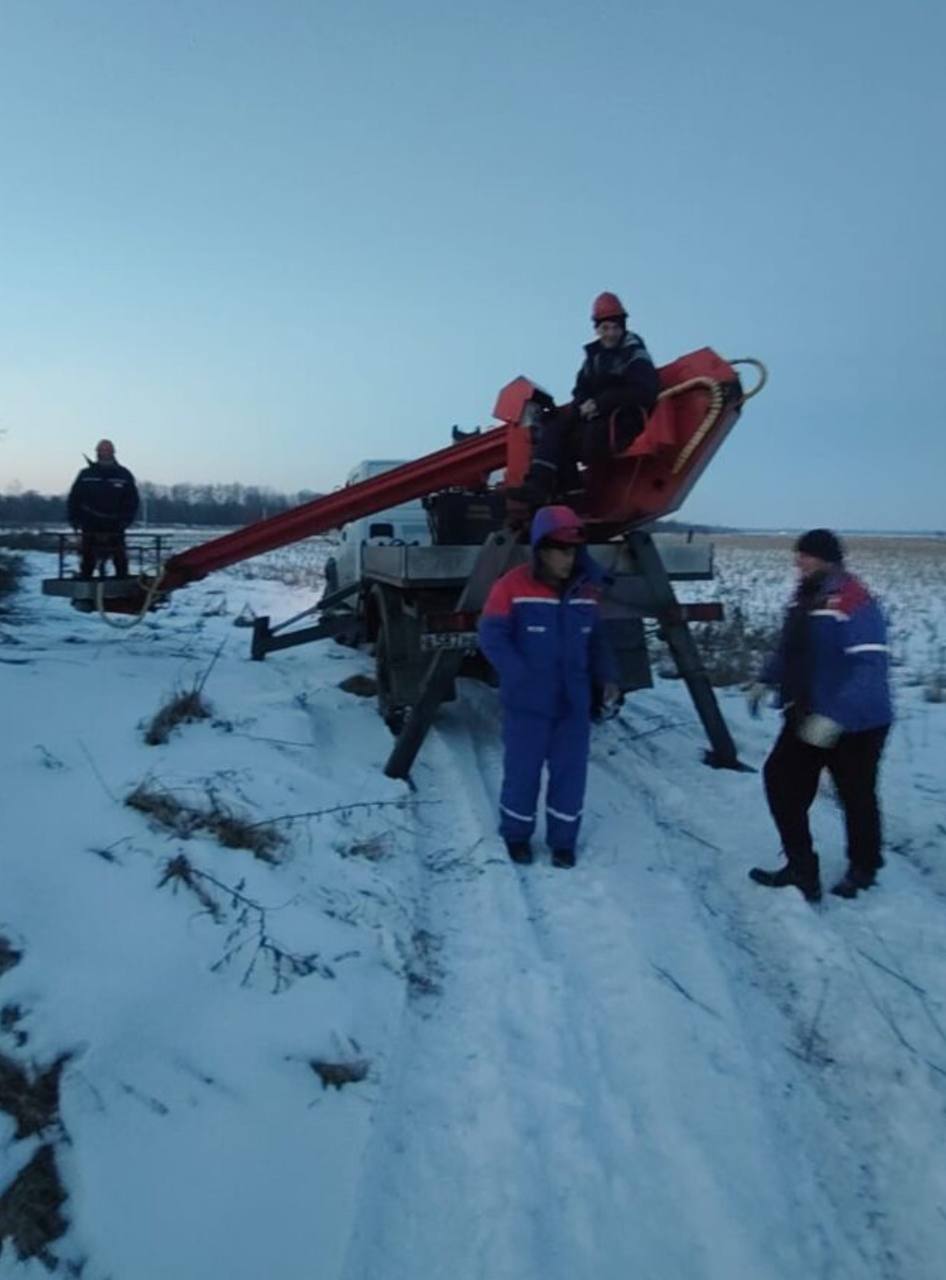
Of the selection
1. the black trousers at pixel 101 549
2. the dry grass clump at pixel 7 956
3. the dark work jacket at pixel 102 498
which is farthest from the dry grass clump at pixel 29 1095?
the dark work jacket at pixel 102 498

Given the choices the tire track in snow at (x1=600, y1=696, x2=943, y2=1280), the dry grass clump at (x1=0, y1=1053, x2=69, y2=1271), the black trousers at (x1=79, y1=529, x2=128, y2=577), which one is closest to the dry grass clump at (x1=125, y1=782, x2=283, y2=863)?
the dry grass clump at (x1=0, y1=1053, x2=69, y2=1271)

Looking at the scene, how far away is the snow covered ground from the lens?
2098mm

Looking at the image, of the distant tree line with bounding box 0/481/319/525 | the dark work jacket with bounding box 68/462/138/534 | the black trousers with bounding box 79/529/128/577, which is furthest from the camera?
the distant tree line with bounding box 0/481/319/525

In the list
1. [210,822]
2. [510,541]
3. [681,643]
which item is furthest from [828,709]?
[210,822]

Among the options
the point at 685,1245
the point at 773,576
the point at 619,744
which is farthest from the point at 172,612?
the point at 773,576

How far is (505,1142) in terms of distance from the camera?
2.39m

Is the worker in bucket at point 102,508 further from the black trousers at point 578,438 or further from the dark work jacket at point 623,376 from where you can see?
the dark work jacket at point 623,376

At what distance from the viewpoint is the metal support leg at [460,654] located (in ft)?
17.5

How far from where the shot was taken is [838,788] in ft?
13.0

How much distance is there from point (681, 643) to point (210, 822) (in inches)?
130

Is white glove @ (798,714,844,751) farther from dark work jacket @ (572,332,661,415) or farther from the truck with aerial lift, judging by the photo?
dark work jacket @ (572,332,661,415)

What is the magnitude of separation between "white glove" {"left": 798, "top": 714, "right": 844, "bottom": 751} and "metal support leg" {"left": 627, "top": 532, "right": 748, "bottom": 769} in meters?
1.85

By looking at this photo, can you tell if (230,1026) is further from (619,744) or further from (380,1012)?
(619,744)

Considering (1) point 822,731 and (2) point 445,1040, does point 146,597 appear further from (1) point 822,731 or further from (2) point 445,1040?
(1) point 822,731
